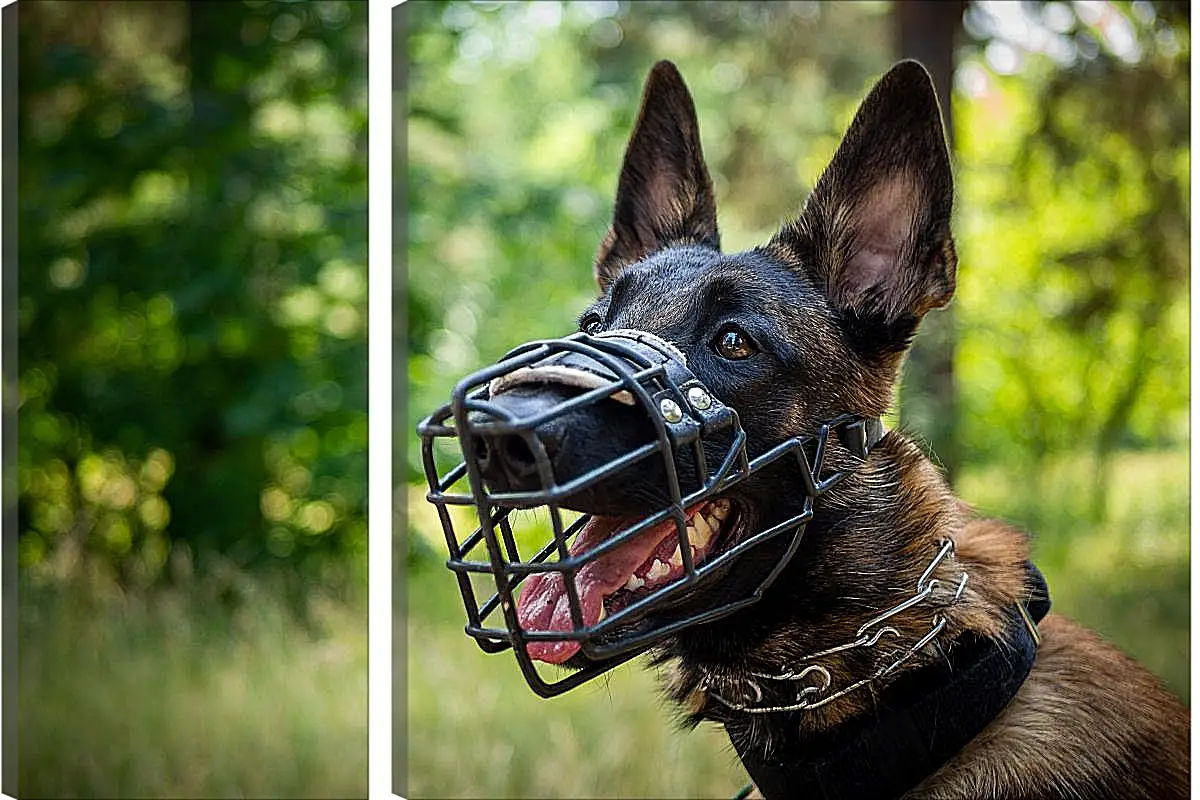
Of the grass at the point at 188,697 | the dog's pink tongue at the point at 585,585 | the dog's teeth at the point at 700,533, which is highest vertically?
the dog's teeth at the point at 700,533

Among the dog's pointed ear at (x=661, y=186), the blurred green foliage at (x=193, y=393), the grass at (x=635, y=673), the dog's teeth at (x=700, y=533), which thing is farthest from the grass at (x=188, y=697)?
the dog's teeth at (x=700, y=533)

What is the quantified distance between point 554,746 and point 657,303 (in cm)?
163

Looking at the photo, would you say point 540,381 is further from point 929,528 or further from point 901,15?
point 901,15

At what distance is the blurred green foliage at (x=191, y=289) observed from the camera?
3717 mm

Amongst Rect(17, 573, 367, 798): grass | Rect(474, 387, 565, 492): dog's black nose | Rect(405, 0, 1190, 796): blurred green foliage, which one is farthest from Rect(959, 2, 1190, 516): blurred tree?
Rect(474, 387, 565, 492): dog's black nose

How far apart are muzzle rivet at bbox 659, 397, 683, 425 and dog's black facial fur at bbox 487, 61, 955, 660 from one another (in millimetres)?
141

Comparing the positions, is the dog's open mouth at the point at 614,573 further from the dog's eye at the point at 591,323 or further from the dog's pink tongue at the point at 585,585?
the dog's eye at the point at 591,323

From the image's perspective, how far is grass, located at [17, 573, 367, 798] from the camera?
2.87 metres

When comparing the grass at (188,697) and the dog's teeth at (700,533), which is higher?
the dog's teeth at (700,533)

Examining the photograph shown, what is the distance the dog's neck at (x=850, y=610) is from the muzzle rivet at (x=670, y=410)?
27cm

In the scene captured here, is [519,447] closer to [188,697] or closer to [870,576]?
[870,576]

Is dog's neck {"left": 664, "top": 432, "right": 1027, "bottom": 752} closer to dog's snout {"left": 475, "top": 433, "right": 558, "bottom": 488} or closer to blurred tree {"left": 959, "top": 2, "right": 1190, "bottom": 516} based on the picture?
dog's snout {"left": 475, "top": 433, "right": 558, "bottom": 488}

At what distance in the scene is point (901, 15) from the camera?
3.74 metres

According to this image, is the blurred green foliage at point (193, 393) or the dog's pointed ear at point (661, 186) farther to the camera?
the blurred green foliage at point (193, 393)
